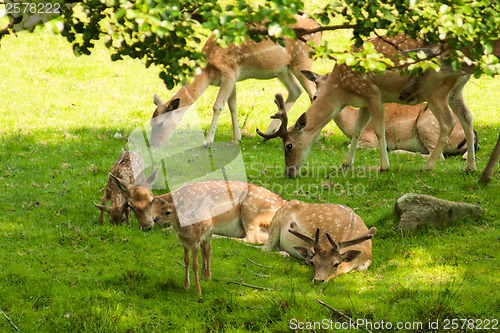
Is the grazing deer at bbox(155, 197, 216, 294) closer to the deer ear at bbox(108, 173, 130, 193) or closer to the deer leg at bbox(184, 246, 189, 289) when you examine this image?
the deer leg at bbox(184, 246, 189, 289)

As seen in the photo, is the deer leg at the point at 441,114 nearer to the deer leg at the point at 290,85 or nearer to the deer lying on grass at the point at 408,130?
the deer lying on grass at the point at 408,130

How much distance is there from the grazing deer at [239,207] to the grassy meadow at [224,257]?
40cm

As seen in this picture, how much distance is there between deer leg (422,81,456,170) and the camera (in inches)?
378

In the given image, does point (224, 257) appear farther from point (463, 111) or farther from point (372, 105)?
point (463, 111)

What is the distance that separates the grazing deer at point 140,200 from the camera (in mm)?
7098

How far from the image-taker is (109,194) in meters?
7.88

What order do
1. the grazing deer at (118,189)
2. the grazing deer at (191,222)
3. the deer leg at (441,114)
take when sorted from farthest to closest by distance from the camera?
1. the deer leg at (441,114)
2. the grazing deer at (118,189)
3. the grazing deer at (191,222)

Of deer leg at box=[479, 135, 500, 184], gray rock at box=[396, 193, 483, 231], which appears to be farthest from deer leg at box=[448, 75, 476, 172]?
gray rock at box=[396, 193, 483, 231]

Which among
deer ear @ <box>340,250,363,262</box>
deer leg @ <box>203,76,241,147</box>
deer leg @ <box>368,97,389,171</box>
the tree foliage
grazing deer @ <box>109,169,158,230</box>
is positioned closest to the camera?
the tree foliage

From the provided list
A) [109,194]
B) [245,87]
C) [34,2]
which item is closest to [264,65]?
[245,87]

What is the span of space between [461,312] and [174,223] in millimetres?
2646

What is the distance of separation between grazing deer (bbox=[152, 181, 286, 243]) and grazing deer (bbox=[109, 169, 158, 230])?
66cm

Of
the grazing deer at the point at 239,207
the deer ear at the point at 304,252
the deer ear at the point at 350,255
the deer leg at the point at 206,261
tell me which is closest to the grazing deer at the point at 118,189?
the grazing deer at the point at 239,207

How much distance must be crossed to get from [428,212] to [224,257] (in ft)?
8.18
